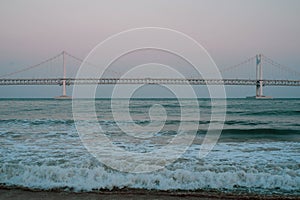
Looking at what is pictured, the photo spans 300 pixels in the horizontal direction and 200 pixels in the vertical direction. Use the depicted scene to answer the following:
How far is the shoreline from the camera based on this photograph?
4.22 meters

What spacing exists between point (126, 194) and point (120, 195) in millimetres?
101

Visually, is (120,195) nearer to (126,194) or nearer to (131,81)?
(126,194)

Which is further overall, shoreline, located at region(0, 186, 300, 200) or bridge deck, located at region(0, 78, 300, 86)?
bridge deck, located at region(0, 78, 300, 86)

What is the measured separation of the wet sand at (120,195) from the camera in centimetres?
421

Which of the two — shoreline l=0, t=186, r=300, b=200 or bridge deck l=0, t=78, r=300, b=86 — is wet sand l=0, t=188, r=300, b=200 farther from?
bridge deck l=0, t=78, r=300, b=86

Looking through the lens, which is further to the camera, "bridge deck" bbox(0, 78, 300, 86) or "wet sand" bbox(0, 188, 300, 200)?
"bridge deck" bbox(0, 78, 300, 86)

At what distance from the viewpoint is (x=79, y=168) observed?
18.3 ft

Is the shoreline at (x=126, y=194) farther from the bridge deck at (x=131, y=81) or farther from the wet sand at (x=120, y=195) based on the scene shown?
the bridge deck at (x=131, y=81)

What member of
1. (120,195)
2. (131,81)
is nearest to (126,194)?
(120,195)

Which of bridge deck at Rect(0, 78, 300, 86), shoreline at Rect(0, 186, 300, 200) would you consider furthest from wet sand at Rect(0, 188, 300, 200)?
bridge deck at Rect(0, 78, 300, 86)

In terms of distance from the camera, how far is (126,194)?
4387mm

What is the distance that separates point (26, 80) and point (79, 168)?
5721 cm

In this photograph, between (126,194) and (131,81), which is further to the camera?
(131,81)

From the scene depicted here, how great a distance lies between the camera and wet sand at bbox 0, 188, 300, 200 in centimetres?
421
